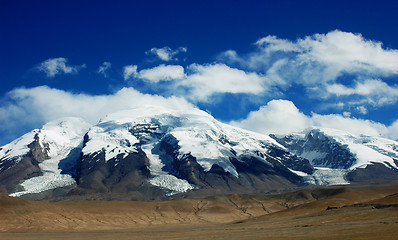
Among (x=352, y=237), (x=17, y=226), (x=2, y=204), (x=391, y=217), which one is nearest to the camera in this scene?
(x=352, y=237)

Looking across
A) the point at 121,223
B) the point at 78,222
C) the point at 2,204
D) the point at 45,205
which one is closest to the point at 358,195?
the point at 121,223

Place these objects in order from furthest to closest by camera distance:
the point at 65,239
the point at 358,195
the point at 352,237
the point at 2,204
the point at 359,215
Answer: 1. the point at 358,195
2. the point at 2,204
3. the point at 65,239
4. the point at 359,215
5. the point at 352,237

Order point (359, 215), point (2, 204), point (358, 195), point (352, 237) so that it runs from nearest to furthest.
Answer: point (352, 237), point (359, 215), point (2, 204), point (358, 195)

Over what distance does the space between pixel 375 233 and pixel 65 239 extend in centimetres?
7808

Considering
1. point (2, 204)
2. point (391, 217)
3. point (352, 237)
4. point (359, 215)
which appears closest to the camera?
point (352, 237)

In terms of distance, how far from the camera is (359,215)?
88.9 meters

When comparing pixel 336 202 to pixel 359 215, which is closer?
pixel 359 215

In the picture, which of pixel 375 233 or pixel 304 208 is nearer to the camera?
pixel 375 233

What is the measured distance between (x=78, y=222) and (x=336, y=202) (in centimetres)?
10481

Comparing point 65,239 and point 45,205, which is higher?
point 45,205

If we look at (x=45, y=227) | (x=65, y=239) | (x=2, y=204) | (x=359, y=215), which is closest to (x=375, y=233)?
(x=359, y=215)

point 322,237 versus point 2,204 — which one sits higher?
point 2,204

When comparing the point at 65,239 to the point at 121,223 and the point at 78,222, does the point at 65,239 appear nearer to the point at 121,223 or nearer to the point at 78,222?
the point at 78,222

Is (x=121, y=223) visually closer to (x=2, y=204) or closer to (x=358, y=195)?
(x=2, y=204)
